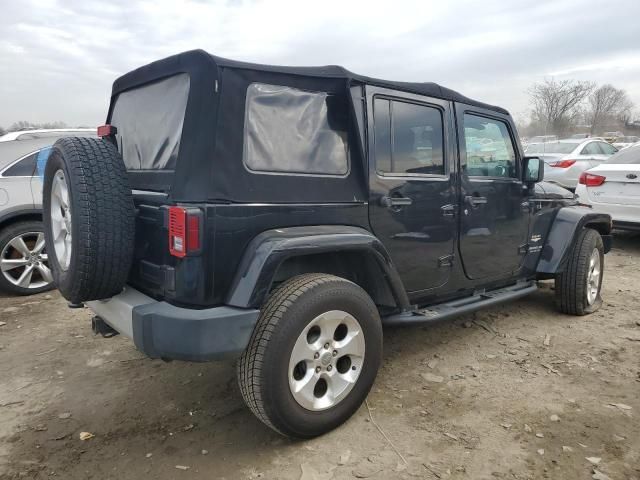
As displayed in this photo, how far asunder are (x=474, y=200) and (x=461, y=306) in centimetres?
77

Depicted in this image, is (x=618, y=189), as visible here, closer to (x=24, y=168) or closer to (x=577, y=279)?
(x=577, y=279)

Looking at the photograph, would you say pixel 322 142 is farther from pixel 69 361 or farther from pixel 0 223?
pixel 0 223

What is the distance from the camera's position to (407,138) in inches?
126

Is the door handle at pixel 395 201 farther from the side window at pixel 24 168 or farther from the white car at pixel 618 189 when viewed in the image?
the white car at pixel 618 189

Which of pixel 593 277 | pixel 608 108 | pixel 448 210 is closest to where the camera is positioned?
pixel 448 210

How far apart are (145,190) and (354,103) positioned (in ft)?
4.25

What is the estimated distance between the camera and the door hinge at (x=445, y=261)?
3391 mm

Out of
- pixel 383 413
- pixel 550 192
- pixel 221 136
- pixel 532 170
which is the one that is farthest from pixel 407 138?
pixel 550 192

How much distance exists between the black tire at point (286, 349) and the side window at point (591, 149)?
10.6m

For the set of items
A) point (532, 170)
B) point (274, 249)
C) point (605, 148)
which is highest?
point (605, 148)

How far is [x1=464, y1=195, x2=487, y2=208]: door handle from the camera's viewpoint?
11.6 feet

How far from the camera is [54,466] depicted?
8.07 ft

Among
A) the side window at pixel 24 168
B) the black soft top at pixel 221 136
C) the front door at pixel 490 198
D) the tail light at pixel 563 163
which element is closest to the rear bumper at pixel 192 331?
the black soft top at pixel 221 136

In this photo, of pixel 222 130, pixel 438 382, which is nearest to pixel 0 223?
pixel 222 130
